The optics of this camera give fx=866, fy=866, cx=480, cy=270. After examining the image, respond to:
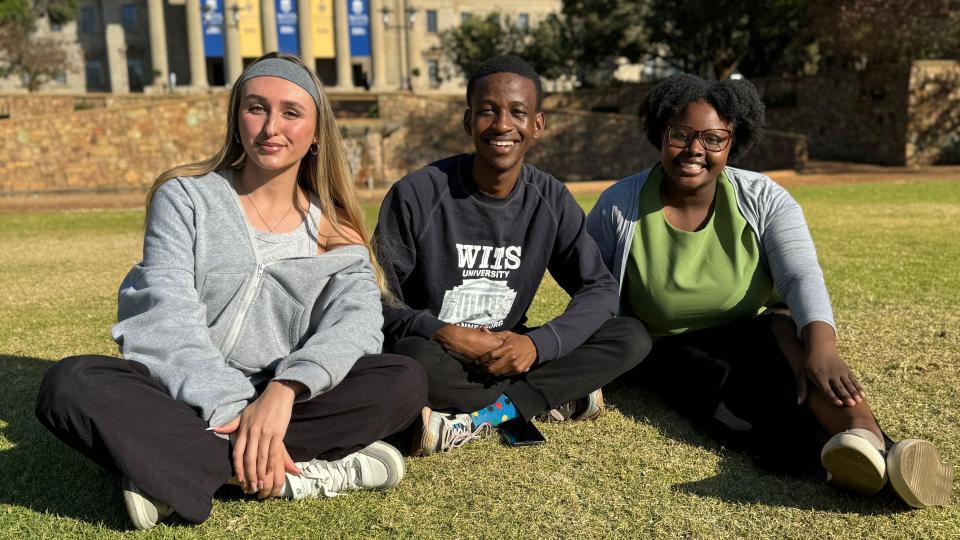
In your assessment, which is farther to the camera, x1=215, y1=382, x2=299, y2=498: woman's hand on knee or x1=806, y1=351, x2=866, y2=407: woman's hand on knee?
x1=806, y1=351, x2=866, y2=407: woman's hand on knee

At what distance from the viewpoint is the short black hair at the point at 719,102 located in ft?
11.7

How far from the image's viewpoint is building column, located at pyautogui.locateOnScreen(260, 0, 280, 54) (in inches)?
2165

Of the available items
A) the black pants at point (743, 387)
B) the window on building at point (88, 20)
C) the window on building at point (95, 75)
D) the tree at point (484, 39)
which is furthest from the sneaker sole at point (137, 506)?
the window on building at point (88, 20)

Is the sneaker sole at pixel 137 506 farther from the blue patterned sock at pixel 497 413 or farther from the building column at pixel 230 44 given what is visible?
the building column at pixel 230 44

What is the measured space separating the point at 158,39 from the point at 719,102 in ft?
191

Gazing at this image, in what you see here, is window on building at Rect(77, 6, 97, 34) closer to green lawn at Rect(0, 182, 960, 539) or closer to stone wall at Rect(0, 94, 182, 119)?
stone wall at Rect(0, 94, 182, 119)

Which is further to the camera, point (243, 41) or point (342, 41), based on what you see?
point (342, 41)

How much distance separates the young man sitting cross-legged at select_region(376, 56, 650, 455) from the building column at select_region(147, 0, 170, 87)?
56695 millimetres

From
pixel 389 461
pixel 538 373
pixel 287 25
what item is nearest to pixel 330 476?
pixel 389 461

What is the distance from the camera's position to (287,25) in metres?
55.8

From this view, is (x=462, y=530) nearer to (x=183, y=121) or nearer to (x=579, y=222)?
(x=579, y=222)

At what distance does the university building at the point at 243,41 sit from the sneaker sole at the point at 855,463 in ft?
165

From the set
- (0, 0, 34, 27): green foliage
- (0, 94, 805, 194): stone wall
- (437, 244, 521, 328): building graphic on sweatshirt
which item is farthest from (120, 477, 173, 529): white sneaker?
(0, 0, 34, 27): green foliage

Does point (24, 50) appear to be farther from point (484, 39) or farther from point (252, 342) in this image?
point (252, 342)
